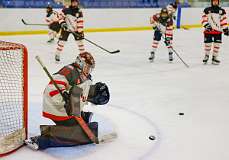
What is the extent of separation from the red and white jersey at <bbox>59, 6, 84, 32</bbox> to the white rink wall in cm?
308

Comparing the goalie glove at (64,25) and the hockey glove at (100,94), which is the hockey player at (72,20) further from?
the hockey glove at (100,94)

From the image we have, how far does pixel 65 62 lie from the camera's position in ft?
20.3

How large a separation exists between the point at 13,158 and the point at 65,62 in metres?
3.68

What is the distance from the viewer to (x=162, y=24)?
6164 mm

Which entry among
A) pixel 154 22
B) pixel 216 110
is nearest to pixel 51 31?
pixel 154 22

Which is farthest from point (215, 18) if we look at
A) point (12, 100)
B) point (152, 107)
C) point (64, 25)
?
point (12, 100)

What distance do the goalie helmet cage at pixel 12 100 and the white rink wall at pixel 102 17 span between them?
15.3 ft

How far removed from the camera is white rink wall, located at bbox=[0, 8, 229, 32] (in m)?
8.76

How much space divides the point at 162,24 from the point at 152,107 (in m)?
2.54

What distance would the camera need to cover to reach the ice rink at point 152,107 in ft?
9.16

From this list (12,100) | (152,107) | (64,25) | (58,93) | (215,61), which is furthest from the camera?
(215,61)

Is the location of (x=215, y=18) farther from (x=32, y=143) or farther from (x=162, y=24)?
(x=32, y=143)

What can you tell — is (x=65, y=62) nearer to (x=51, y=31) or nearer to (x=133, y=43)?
(x=51, y=31)

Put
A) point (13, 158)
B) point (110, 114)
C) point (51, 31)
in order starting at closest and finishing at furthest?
1. point (13, 158)
2. point (110, 114)
3. point (51, 31)
